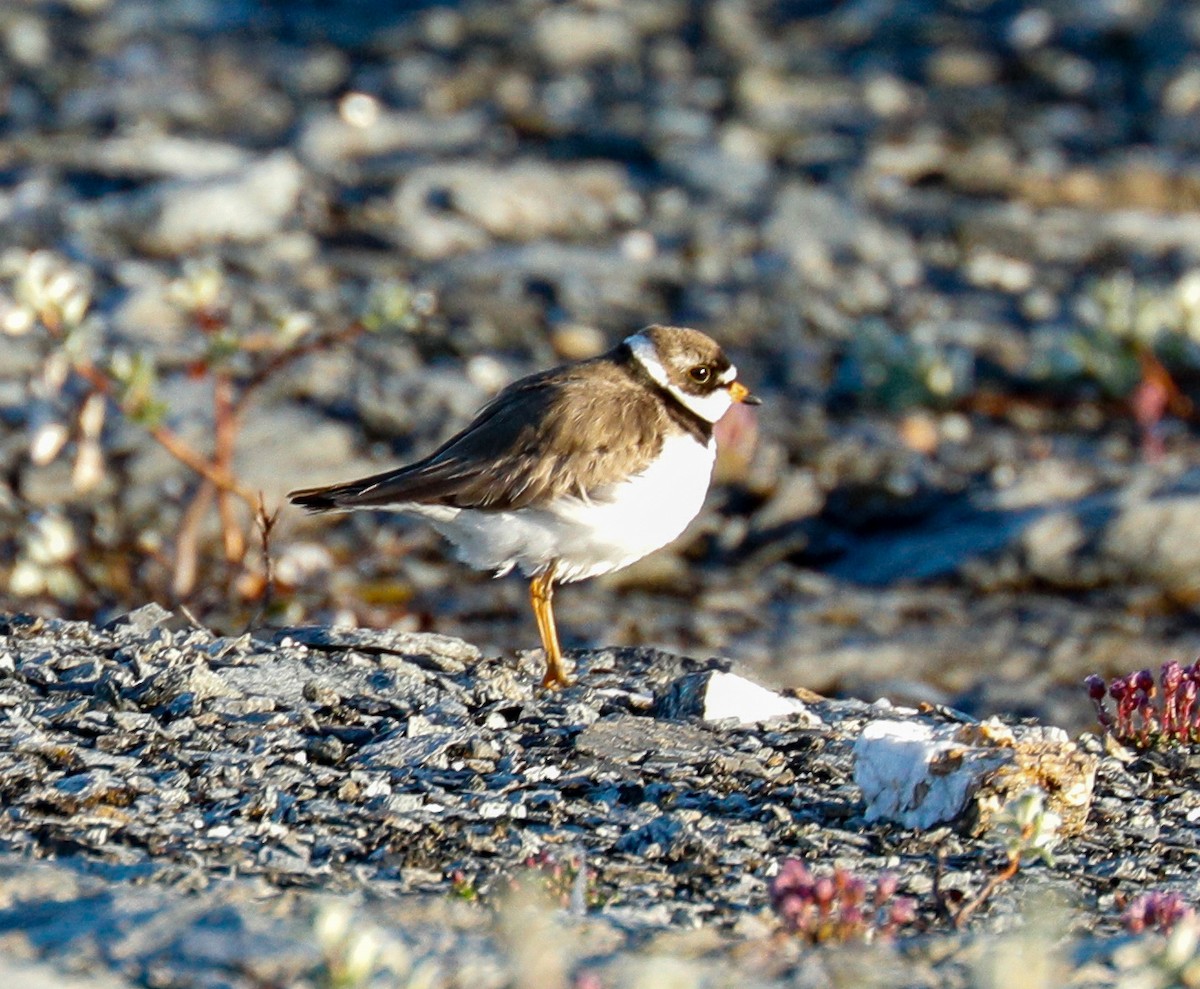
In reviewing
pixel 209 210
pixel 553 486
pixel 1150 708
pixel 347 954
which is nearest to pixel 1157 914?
pixel 1150 708

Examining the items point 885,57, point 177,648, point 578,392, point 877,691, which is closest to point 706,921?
point 177,648

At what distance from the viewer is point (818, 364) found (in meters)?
11.3

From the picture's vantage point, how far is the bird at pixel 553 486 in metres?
6.07

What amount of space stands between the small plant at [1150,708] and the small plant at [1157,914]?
1.35 meters

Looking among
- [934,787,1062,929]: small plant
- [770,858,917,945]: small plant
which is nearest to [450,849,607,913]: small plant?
[770,858,917,945]: small plant

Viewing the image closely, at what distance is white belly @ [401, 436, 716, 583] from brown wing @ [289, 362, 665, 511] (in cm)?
5

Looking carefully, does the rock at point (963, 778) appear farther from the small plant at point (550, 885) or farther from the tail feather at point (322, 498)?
the tail feather at point (322, 498)

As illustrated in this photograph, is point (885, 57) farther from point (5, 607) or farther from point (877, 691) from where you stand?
point (5, 607)

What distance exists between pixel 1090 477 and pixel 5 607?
5521 mm

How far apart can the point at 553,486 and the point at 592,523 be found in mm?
173

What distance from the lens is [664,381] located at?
6656 mm

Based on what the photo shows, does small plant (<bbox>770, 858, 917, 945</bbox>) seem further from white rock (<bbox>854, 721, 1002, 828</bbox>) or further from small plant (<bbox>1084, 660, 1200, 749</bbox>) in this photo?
small plant (<bbox>1084, 660, 1200, 749</bbox>)

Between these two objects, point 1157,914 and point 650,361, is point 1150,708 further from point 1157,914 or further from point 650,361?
point 650,361

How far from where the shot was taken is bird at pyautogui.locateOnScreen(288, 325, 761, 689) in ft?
19.9
